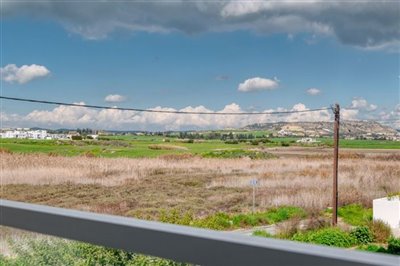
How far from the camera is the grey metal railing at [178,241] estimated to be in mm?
368

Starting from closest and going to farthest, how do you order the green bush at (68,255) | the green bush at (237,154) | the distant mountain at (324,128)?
the green bush at (68,255) < the distant mountain at (324,128) < the green bush at (237,154)

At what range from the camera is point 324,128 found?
7.15 meters

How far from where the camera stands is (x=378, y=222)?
294 inches

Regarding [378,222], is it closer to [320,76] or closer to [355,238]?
[355,238]

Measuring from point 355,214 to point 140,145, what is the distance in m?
3.49

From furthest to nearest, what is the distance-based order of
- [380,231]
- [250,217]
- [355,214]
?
[355,214], [380,231], [250,217]

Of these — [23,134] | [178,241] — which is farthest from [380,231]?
[178,241]

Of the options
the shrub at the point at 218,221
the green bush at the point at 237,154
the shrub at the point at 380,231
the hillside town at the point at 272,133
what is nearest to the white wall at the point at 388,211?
the shrub at the point at 380,231

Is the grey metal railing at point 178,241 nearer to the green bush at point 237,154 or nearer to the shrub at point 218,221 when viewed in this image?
the shrub at point 218,221

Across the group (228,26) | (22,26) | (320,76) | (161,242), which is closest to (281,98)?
(320,76)

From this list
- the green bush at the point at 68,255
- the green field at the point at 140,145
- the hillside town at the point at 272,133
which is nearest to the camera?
the green bush at the point at 68,255

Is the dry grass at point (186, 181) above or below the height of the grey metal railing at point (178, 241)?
below

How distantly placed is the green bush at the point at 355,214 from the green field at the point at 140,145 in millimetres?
985

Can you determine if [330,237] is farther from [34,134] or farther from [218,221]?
[34,134]
